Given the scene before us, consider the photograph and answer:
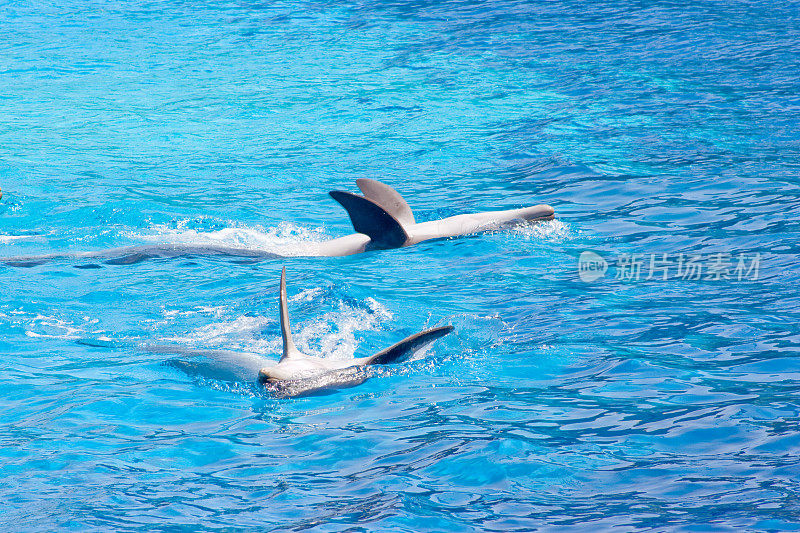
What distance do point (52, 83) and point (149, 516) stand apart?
50.7 ft

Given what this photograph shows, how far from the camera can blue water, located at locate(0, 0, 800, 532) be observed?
14.8 ft

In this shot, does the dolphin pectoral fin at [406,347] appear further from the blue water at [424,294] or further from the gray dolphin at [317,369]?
the blue water at [424,294]

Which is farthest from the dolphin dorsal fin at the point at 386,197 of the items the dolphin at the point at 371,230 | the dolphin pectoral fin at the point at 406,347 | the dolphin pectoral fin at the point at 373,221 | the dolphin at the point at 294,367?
the dolphin pectoral fin at the point at 406,347

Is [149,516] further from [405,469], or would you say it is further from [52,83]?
[52,83]

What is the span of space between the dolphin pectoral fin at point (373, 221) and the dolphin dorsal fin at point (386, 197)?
48 cm

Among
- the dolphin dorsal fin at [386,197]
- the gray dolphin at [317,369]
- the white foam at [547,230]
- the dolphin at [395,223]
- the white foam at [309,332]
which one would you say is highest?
the dolphin dorsal fin at [386,197]

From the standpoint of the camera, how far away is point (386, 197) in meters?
9.62

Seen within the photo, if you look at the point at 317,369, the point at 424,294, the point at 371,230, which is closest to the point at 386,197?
the point at 371,230

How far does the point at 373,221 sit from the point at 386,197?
0.72m

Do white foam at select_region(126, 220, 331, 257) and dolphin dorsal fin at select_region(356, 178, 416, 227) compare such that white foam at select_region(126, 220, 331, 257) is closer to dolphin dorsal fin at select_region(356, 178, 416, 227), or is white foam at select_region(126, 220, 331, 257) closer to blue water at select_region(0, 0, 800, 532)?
blue water at select_region(0, 0, 800, 532)

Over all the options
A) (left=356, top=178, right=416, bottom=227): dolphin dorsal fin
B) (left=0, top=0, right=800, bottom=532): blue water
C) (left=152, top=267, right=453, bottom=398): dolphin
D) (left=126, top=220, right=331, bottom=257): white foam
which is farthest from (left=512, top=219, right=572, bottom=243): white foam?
(left=152, top=267, right=453, bottom=398): dolphin

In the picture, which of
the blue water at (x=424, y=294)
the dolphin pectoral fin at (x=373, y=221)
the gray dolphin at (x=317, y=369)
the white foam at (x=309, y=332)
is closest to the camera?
the blue water at (x=424, y=294)

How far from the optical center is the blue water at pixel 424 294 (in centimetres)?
451

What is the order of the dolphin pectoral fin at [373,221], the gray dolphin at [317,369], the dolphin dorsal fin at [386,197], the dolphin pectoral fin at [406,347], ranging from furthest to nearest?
the dolphin dorsal fin at [386,197] → the dolphin pectoral fin at [373,221] → the gray dolphin at [317,369] → the dolphin pectoral fin at [406,347]
